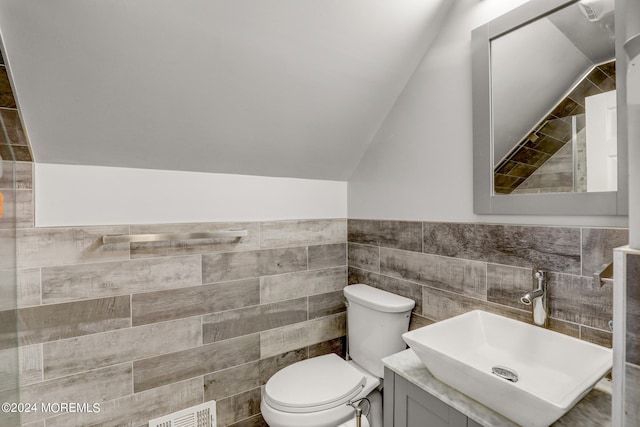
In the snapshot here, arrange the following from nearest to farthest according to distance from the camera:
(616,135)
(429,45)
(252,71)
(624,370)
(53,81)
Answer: (624,370) → (616,135) → (53,81) → (252,71) → (429,45)

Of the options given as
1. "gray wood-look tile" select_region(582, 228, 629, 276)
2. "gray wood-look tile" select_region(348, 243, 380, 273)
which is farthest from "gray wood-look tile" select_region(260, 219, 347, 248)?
"gray wood-look tile" select_region(582, 228, 629, 276)

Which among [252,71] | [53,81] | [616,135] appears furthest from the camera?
[252,71]

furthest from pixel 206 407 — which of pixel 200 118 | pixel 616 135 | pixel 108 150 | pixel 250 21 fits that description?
pixel 616 135

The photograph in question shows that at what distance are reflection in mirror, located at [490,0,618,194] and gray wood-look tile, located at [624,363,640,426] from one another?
59cm

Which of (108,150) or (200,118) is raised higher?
(200,118)

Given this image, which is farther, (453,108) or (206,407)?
(206,407)

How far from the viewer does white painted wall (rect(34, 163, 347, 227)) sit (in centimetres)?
138

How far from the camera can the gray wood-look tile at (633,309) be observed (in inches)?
26.3

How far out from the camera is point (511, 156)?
1.29 metres

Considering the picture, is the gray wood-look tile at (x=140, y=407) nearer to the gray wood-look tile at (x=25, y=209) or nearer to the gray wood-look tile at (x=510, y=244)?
the gray wood-look tile at (x=25, y=209)

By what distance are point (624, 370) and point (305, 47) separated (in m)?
A: 1.49

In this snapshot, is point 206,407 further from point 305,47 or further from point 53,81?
point 305,47

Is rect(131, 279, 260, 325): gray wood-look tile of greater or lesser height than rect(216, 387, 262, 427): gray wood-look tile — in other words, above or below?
above

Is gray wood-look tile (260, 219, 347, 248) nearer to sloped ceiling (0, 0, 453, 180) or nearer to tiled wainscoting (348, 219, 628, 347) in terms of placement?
tiled wainscoting (348, 219, 628, 347)
